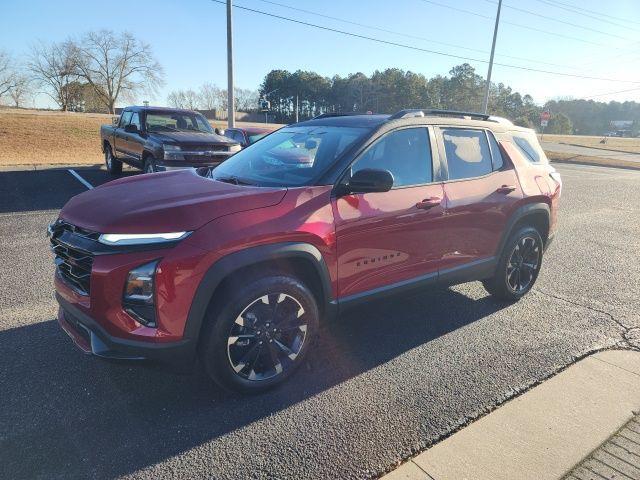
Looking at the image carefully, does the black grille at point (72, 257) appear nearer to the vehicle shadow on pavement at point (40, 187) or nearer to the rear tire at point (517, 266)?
the rear tire at point (517, 266)

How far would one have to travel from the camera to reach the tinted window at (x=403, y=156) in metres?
3.46

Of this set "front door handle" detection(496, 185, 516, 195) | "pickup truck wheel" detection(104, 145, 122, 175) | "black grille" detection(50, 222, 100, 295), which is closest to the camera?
"black grille" detection(50, 222, 100, 295)

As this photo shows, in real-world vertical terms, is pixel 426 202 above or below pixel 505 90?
below

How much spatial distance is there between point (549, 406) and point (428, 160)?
2.01 m

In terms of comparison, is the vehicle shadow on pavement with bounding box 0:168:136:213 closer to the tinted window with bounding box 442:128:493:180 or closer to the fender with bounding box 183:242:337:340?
the fender with bounding box 183:242:337:340

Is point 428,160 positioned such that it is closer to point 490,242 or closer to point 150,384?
point 490,242

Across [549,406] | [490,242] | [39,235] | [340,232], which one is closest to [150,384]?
[340,232]

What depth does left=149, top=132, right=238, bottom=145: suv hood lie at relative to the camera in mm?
8930

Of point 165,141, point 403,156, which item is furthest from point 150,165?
point 403,156

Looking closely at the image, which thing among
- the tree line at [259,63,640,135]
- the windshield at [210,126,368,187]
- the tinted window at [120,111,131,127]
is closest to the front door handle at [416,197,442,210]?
the windshield at [210,126,368,187]

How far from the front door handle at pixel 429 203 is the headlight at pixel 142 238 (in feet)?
6.07

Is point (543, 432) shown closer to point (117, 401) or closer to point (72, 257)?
point (117, 401)

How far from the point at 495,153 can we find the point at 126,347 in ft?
11.9

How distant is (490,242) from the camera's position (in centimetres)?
422
